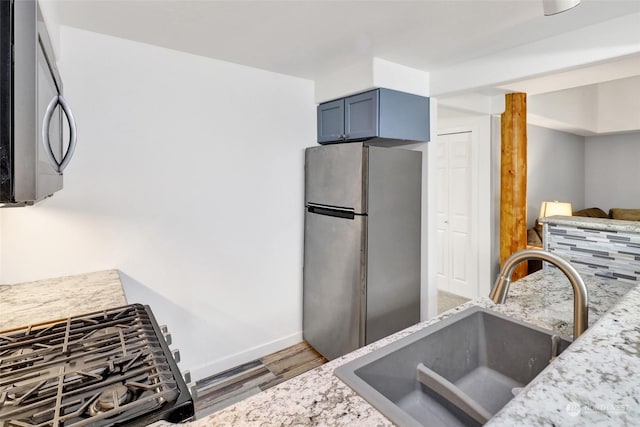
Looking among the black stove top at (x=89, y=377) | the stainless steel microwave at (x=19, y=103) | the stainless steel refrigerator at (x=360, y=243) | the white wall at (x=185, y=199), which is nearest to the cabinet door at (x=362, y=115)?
the stainless steel refrigerator at (x=360, y=243)

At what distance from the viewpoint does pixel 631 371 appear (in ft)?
1.79

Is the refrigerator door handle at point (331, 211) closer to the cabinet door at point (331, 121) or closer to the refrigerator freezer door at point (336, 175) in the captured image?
the refrigerator freezer door at point (336, 175)

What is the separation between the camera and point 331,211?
2637 millimetres

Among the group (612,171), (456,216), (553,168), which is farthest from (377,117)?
(612,171)

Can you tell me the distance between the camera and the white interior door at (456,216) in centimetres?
385

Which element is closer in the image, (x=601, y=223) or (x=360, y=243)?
(x=601, y=223)

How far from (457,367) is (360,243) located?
4.18ft

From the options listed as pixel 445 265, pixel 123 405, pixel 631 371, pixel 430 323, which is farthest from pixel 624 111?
pixel 123 405

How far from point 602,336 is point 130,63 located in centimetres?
258

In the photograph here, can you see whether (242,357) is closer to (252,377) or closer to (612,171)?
(252,377)

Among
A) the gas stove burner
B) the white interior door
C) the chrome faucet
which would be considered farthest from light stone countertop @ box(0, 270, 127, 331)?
the white interior door

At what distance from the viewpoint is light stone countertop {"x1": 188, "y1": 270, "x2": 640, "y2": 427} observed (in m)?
0.46

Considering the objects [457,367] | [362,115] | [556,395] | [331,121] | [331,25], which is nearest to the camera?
[556,395]

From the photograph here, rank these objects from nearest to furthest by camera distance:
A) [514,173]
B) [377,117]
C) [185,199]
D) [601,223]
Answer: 1. [601,223]
2. [185,199]
3. [377,117]
4. [514,173]
